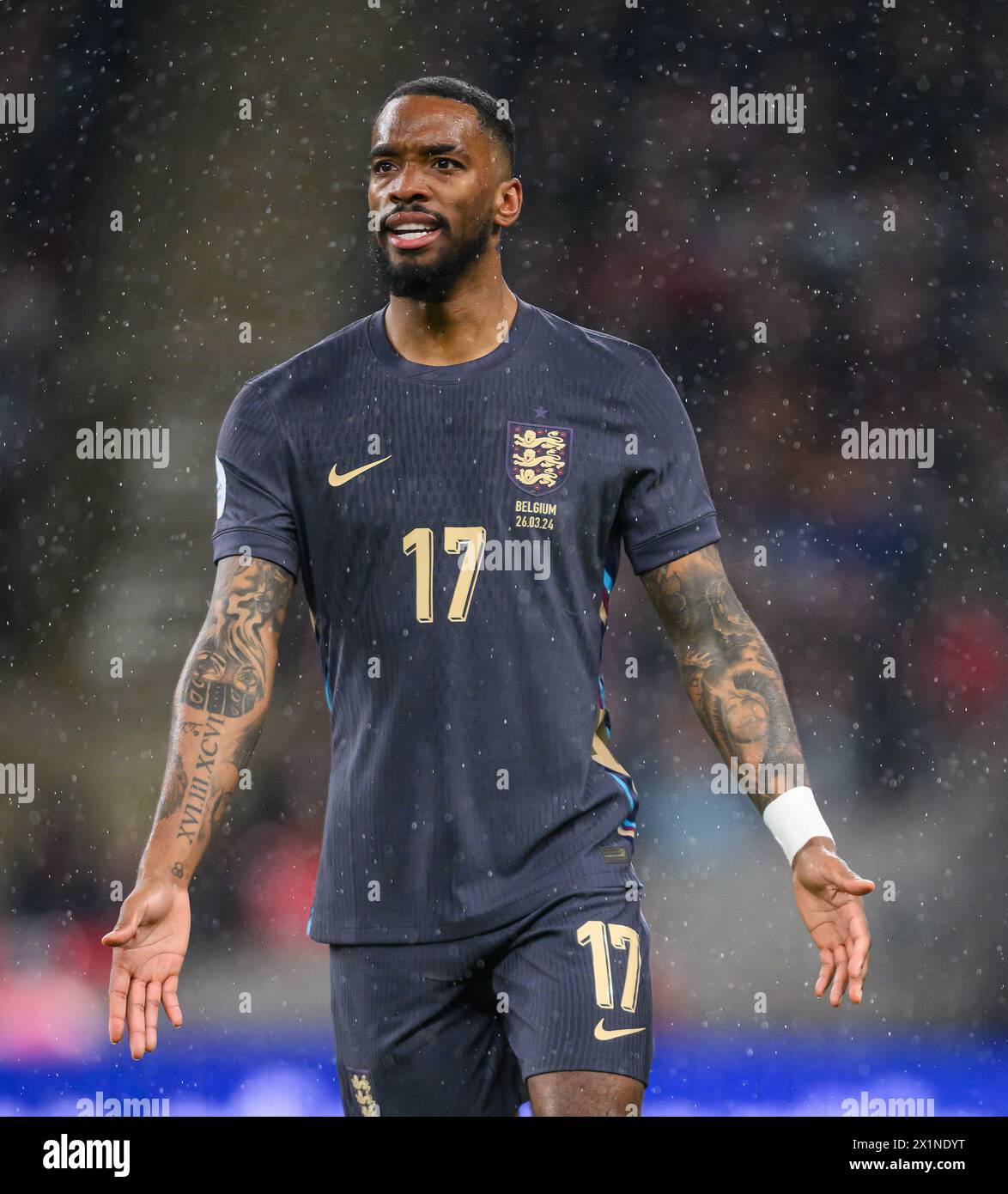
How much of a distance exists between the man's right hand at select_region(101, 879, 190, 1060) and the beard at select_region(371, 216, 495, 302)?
1.11 meters

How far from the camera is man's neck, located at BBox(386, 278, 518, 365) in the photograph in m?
3.14

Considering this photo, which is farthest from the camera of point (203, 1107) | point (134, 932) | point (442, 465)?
point (203, 1107)

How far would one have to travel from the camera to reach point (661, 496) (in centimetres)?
306

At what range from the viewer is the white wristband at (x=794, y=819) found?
2959 millimetres

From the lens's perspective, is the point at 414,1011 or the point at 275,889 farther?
the point at 275,889

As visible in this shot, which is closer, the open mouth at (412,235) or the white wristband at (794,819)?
the white wristband at (794,819)

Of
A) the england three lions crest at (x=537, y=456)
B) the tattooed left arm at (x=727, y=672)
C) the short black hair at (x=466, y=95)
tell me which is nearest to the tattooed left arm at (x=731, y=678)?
the tattooed left arm at (x=727, y=672)

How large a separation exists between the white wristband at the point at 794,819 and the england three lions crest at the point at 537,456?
2.12ft

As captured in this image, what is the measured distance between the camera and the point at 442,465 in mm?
3023

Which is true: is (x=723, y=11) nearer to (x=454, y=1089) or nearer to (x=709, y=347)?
(x=709, y=347)

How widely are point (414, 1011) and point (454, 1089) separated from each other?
146 mm

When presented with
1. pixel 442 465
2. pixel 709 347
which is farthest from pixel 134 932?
pixel 709 347

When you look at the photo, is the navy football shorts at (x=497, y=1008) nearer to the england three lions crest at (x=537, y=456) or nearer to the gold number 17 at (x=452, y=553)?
the gold number 17 at (x=452, y=553)

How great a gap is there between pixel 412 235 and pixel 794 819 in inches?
46.5
